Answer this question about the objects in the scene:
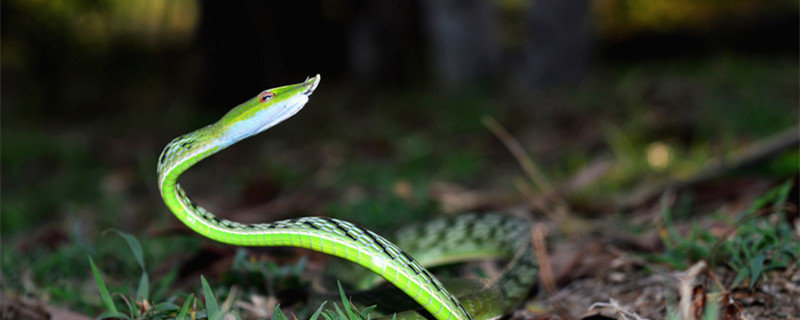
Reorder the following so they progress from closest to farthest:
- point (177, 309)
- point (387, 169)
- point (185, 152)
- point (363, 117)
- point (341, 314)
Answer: point (185, 152) < point (341, 314) < point (177, 309) < point (387, 169) < point (363, 117)

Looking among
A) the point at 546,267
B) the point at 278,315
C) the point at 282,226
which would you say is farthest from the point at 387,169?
the point at 282,226

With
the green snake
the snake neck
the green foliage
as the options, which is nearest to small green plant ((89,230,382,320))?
the green snake

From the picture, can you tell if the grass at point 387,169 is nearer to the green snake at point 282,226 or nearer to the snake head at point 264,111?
the green snake at point 282,226

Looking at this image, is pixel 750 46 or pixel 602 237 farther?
pixel 750 46

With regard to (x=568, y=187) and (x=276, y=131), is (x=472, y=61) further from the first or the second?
(x=568, y=187)

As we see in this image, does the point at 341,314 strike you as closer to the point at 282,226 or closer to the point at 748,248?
the point at 282,226

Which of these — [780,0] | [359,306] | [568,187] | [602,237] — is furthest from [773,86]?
[780,0]

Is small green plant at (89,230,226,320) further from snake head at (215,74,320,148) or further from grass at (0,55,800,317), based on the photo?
snake head at (215,74,320,148)

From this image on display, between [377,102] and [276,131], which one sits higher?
[377,102]
